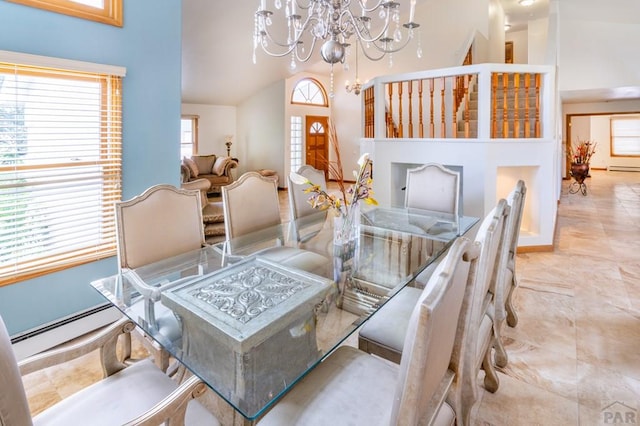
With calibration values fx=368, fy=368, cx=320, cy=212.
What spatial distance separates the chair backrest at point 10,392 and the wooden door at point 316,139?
9.66 metres

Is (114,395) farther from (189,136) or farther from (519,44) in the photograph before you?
(519,44)

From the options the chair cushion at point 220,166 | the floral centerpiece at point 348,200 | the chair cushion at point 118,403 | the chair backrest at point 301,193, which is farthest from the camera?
the chair cushion at point 220,166

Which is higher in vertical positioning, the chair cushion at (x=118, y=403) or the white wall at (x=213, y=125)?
the white wall at (x=213, y=125)

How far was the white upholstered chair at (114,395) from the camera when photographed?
0.80 meters

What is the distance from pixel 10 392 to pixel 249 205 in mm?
2049

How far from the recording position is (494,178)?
13.1 ft

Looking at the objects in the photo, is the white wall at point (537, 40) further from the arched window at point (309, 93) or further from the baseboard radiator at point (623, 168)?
the baseboard radiator at point (623, 168)

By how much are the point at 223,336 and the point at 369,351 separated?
0.73 metres

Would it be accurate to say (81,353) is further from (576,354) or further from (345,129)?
(345,129)

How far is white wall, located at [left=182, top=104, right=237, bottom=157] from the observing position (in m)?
9.63

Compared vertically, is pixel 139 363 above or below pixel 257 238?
below

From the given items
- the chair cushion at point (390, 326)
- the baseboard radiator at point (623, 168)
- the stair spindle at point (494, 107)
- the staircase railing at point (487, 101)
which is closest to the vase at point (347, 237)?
the chair cushion at point (390, 326)

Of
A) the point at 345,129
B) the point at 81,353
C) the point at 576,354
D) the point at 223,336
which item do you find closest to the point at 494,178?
the point at 576,354

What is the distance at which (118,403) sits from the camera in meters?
1.16
